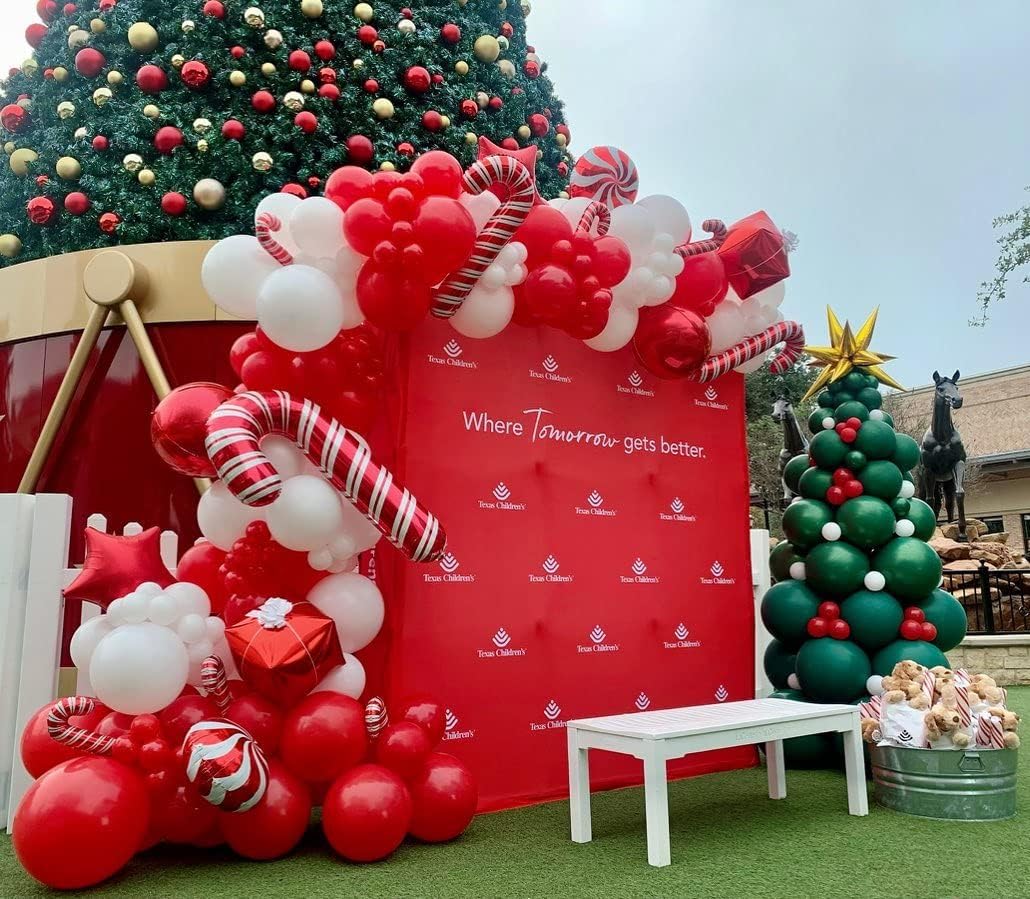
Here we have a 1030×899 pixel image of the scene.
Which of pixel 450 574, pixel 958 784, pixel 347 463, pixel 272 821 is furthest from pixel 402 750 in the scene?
pixel 958 784

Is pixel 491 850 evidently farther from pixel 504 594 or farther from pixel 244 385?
pixel 244 385

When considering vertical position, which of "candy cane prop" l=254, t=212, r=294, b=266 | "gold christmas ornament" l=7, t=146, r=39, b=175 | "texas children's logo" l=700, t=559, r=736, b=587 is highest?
"gold christmas ornament" l=7, t=146, r=39, b=175

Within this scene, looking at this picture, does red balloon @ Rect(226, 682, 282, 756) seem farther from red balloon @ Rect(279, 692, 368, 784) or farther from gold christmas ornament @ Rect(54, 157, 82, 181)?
gold christmas ornament @ Rect(54, 157, 82, 181)

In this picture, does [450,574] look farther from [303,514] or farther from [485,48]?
[485,48]

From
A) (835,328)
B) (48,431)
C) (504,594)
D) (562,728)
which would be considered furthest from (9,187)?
(835,328)

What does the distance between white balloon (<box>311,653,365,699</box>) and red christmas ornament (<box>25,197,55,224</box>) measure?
152 inches

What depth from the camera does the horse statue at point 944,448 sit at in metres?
11.6

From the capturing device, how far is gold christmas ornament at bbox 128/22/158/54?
568 cm

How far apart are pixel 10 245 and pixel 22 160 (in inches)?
21.6

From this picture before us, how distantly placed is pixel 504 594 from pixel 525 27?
15.5ft

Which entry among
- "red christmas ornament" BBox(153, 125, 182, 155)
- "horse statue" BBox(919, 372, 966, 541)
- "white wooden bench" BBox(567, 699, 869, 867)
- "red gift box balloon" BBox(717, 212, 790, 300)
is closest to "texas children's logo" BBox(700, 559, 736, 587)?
"white wooden bench" BBox(567, 699, 869, 867)

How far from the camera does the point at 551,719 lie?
167 inches

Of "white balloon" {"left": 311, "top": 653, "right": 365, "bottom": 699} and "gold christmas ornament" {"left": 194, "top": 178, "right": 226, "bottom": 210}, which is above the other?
"gold christmas ornament" {"left": 194, "top": 178, "right": 226, "bottom": 210}

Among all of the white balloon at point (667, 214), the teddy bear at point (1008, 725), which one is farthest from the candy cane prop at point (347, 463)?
the teddy bear at point (1008, 725)
